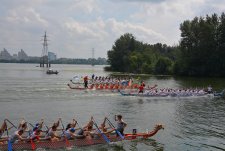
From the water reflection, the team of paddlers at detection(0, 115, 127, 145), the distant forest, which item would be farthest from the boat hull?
the distant forest

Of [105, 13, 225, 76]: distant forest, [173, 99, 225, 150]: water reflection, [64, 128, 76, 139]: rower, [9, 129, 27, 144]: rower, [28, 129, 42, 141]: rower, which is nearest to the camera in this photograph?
[9, 129, 27, 144]: rower

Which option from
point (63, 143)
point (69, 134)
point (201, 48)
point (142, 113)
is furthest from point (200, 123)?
point (201, 48)

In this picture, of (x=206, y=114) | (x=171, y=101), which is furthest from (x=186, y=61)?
(x=206, y=114)

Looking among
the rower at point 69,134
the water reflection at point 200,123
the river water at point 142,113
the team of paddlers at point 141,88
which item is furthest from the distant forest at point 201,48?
the rower at point 69,134

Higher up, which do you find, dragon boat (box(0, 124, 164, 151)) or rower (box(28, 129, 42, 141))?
rower (box(28, 129, 42, 141))

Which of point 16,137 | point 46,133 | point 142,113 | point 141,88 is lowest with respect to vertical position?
point 142,113

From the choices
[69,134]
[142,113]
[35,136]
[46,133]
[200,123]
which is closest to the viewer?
[35,136]

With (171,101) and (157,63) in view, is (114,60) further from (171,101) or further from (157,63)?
(171,101)

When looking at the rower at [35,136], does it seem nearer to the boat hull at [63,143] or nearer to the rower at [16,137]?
the boat hull at [63,143]

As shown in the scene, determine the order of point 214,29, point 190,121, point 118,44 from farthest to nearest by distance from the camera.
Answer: point 118,44 < point 214,29 < point 190,121

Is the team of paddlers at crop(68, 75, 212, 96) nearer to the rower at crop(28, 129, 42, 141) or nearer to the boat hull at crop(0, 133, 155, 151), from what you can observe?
the boat hull at crop(0, 133, 155, 151)

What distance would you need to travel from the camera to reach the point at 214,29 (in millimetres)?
95688

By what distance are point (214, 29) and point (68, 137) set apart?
83.0 m

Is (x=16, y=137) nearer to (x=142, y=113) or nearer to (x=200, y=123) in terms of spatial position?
(x=200, y=123)
